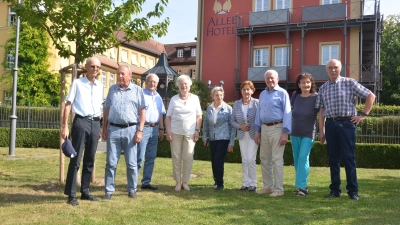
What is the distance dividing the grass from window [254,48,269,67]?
18036mm

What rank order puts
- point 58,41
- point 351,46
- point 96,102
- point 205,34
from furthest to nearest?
1. point 205,34
2. point 351,46
3. point 58,41
4. point 96,102

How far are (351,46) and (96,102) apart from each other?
66.8 ft

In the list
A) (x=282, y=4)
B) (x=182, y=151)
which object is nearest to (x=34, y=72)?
(x=282, y=4)

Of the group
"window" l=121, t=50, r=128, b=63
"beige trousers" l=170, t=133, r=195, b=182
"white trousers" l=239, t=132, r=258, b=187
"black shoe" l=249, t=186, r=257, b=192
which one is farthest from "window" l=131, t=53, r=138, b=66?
"black shoe" l=249, t=186, r=257, b=192

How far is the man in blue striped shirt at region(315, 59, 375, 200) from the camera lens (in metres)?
5.77

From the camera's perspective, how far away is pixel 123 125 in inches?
225

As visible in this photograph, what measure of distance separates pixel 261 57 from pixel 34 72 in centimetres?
1595

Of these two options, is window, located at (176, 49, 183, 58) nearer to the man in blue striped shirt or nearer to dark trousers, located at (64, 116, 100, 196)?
the man in blue striped shirt

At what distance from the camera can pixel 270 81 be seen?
20.4ft

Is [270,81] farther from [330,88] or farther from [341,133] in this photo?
[341,133]

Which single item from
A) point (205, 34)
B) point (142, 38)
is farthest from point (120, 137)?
point (205, 34)

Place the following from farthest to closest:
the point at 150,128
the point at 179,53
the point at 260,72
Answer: the point at 179,53 → the point at 260,72 → the point at 150,128

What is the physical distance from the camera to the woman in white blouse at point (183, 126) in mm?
6492

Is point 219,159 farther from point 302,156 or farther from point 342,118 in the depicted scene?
point 342,118
